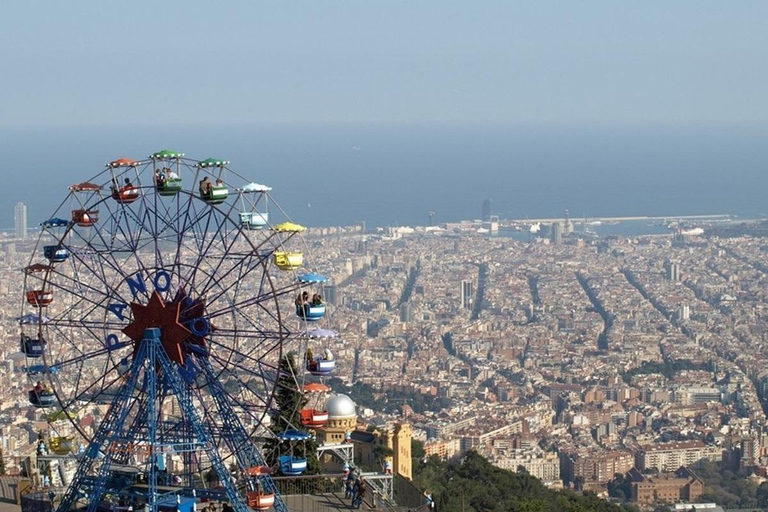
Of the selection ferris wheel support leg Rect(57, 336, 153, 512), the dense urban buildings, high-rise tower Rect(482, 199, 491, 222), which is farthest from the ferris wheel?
high-rise tower Rect(482, 199, 491, 222)

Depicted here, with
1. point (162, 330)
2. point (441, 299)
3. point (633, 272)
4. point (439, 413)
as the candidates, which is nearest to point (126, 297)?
point (162, 330)

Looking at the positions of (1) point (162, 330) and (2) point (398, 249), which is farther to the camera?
(2) point (398, 249)

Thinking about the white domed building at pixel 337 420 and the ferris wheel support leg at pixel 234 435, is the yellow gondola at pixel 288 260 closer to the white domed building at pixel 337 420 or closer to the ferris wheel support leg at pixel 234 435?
the ferris wheel support leg at pixel 234 435

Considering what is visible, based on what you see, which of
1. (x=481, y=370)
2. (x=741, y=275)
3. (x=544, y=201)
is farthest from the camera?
(x=544, y=201)

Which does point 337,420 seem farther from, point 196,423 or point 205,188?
point 196,423

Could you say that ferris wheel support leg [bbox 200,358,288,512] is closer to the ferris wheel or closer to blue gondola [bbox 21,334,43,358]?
the ferris wheel

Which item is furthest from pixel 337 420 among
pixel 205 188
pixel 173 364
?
pixel 173 364

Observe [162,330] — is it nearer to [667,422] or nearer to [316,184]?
[667,422]

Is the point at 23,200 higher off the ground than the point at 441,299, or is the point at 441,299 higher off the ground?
the point at 23,200

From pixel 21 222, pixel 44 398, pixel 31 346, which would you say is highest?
pixel 21 222
